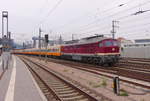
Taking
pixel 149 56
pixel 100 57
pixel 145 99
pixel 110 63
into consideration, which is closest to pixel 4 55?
pixel 100 57

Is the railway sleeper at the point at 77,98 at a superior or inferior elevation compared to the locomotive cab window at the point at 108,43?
inferior

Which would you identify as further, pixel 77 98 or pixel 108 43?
pixel 108 43

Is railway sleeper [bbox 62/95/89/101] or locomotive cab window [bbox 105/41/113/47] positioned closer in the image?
railway sleeper [bbox 62/95/89/101]

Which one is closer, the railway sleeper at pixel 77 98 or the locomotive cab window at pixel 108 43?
the railway sleeper at pixel 77 98

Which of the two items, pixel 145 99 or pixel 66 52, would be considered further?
pixel 66 52

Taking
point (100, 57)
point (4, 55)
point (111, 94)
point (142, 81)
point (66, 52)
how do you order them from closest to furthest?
1. point (111, 94)
2. point (142, 81)
3. point (4, 55)
4. point (100, 57)
5. point (66, 52)

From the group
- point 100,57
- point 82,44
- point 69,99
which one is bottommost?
point 69,99

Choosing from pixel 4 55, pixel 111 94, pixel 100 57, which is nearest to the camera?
pixel 111 94

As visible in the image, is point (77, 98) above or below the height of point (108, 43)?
below

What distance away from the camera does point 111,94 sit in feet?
28.5

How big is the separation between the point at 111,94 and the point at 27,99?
12.2ft

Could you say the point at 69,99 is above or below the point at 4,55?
below

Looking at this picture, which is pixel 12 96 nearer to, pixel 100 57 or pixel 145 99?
pixel 145 99

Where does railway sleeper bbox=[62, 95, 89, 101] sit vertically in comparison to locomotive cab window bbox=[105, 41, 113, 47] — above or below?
below
